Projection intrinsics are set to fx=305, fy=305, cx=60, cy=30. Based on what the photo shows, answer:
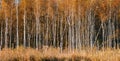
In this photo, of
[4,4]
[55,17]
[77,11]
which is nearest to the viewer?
[4,4]

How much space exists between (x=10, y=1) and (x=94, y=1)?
8.65 meters

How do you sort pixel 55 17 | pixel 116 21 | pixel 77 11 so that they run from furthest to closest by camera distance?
pixel 116 21
pixel 55 17
pixel 77 11

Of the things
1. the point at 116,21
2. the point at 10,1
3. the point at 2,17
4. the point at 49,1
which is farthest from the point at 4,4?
the point at 116,21

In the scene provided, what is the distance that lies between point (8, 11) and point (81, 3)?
7.17 metres

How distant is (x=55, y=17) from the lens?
33375mm

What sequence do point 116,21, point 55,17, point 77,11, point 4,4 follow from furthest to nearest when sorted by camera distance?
point 116,21 < point 55,17 < point 77,11 < point 4,4

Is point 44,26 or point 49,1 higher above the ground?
point 49,1

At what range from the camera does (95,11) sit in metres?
32.2

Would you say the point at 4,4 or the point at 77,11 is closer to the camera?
the point at 4,4

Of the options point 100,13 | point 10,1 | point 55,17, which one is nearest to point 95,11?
point 100,13

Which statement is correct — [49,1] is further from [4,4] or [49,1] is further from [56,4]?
[4,4]

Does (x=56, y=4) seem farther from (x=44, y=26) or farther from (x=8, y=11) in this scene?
(x=8, y=11)

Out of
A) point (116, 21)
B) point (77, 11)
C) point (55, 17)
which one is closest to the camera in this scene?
point (77, 11)

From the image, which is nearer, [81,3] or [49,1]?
[81,3]
